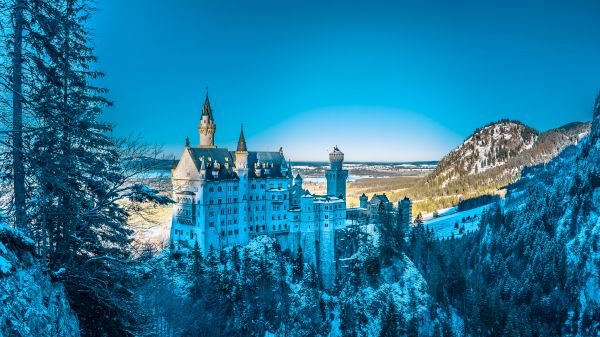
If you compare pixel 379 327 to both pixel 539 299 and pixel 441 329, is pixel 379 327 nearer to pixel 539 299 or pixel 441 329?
pixel 441 329

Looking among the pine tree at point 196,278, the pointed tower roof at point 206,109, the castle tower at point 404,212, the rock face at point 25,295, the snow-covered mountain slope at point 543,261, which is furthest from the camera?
the castle tower at point 404,212

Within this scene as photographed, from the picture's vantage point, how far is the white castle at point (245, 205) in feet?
269

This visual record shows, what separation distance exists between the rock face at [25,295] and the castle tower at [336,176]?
295 ft

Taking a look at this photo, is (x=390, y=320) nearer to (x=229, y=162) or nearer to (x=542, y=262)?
(x=229, y=162)

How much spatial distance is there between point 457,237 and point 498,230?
16.8m

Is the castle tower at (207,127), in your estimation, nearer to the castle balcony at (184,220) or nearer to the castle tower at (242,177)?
the castle tower at (242,177)

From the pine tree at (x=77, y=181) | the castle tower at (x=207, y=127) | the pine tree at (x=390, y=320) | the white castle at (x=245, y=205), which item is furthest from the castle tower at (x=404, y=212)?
the pine tree at (x=77, y=181)

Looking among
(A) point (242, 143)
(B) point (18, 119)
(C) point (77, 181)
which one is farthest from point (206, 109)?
(B) point (18, 119)

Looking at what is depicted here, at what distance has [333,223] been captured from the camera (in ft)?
306

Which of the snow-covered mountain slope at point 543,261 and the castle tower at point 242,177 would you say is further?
the snow-covered mountain slope at point 543,261

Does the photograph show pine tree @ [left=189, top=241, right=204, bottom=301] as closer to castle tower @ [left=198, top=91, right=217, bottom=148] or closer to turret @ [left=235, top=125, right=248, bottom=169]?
turret @ [left=235, top=125, right=248, bottom=169]

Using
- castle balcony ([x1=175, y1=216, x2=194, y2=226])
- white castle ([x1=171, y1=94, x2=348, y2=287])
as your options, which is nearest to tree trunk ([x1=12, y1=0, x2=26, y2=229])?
white castle ([x1=171, y1=94, x2=348, y2=287])

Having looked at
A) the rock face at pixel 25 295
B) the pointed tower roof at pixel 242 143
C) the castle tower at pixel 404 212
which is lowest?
the castle tower at pixel 404 212

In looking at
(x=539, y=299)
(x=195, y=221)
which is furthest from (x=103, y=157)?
(x=539, y=299)
